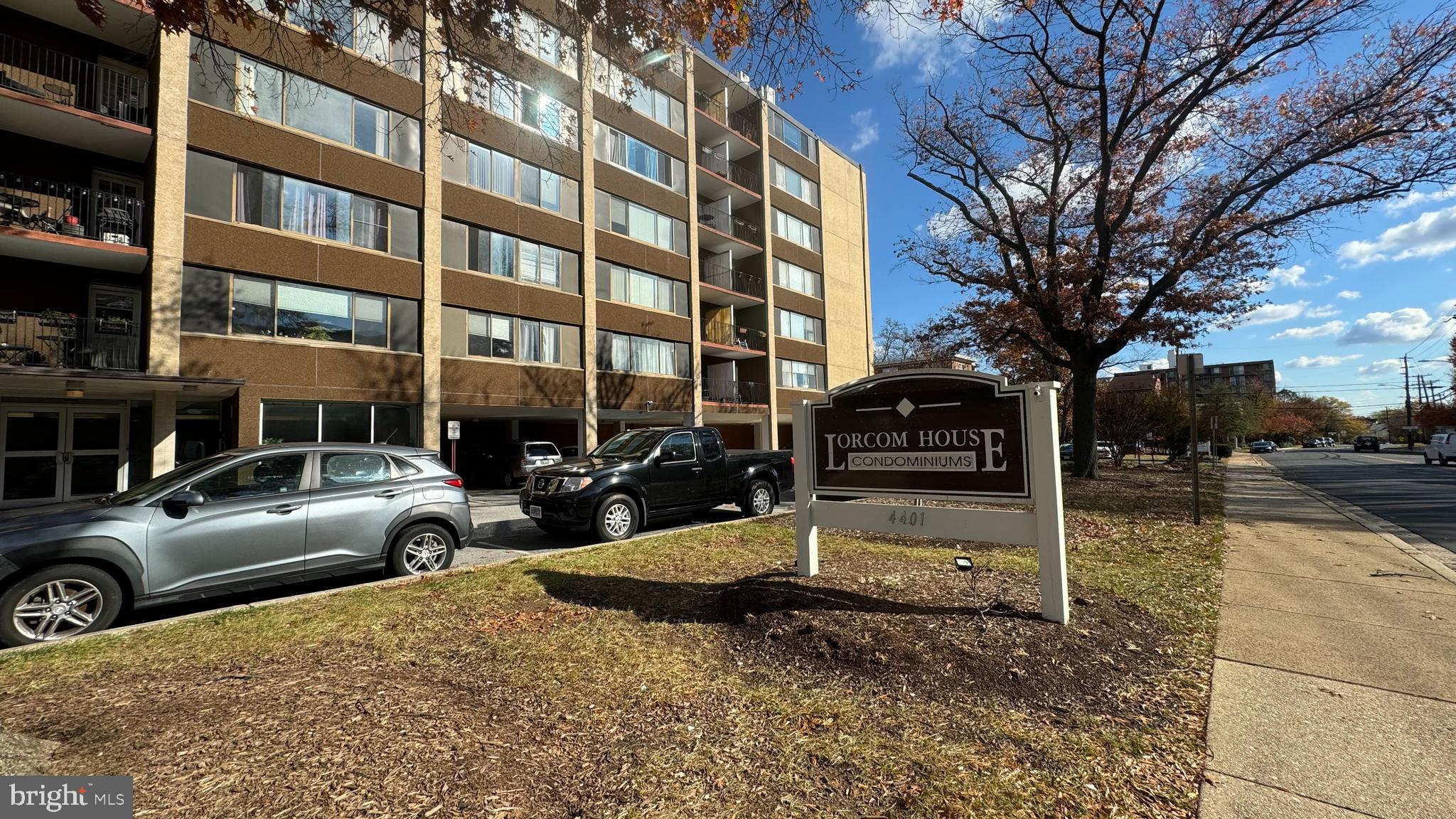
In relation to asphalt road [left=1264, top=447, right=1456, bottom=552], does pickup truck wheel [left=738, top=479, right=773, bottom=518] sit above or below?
above

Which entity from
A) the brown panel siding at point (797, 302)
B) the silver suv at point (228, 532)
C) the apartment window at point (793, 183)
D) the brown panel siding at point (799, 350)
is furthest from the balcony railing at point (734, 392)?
the silver suv at point (228, 532)

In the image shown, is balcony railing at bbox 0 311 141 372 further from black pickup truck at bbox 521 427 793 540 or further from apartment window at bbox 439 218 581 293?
black pickup truck at bbox 521 427 793 540

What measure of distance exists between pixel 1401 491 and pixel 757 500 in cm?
1903

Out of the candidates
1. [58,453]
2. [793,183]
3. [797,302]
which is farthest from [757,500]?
[793,183]

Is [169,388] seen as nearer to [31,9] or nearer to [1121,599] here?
[31,9]

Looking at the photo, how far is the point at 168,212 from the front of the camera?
13.0 m

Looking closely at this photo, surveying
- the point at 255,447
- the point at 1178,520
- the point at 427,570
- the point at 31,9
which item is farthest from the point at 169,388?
the point at 1178,520

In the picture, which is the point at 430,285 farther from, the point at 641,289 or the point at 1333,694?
the point at 1333,694

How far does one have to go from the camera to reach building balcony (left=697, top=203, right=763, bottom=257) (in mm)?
27500

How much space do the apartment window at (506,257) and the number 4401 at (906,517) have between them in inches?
667

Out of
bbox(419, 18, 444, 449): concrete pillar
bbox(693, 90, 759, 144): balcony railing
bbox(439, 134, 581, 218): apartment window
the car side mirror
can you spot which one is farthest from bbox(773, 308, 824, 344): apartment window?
the car side mirror

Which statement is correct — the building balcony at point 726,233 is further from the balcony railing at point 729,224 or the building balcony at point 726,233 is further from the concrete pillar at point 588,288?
the concrete pillar at point 588,288

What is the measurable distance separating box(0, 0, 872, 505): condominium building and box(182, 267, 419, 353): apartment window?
6cm

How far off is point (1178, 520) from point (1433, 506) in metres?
8.11
